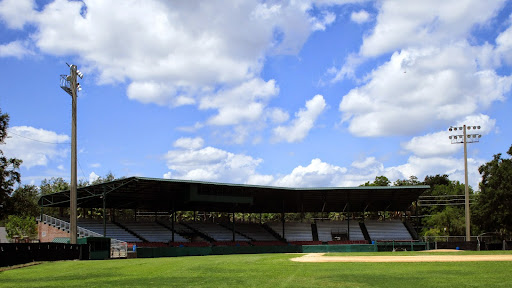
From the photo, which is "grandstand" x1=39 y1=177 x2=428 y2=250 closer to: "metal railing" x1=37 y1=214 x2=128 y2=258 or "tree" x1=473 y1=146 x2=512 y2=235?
"metal railing" x1=37 y1=214 x2=128 y2=258

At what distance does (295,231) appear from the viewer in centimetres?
6700

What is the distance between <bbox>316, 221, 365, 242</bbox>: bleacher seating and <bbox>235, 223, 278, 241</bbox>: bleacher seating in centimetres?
688

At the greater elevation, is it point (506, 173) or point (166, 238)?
point (506, 173)

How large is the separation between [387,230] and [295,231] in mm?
12153

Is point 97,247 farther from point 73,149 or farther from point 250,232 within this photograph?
point 250,232

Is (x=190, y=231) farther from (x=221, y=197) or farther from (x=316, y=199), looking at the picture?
(x=316, y=199)

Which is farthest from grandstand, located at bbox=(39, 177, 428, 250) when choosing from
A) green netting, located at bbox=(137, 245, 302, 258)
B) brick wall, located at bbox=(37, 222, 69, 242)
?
green netting, located at bbox=(137, 245, 302, 258)

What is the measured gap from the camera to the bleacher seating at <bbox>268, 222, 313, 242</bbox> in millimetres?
65062

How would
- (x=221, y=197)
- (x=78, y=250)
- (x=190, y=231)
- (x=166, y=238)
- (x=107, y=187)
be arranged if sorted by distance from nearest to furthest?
(x=78, y=250)
(x=107, y=187)
(x=221, y=197)
(x=166, y=238)
(x=190, y=231)

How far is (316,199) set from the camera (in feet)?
209

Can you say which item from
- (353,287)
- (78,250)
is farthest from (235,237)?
(353,287)

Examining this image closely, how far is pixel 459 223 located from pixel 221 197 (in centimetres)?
3596

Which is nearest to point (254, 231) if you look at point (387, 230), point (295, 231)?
point (295, 231)

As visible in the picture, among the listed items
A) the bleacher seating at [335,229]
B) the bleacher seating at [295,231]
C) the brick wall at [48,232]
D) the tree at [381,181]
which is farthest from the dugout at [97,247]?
the tree at [381,181]
